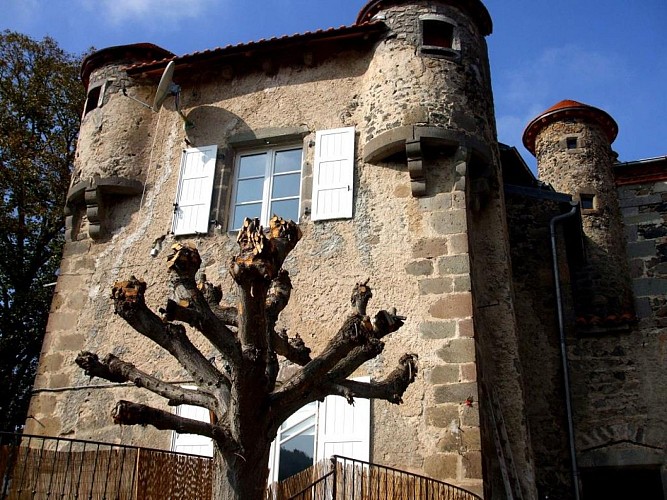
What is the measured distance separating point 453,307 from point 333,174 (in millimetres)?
2138

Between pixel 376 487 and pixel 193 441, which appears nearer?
pixel 376 487

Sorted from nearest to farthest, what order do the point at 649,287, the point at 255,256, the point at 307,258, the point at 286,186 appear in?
the point at 255,256 < the point at 307,258 < the point at 286,186 < the point at 649,287

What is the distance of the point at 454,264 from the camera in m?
7.50

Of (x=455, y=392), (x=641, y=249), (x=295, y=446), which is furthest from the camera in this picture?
(x=641, y=249)

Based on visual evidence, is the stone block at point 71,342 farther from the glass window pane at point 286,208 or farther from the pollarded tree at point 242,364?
the pollarded tree at point 242,364

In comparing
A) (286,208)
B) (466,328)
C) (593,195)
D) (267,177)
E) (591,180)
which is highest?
(591,180)

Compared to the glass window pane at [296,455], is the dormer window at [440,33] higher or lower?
higher

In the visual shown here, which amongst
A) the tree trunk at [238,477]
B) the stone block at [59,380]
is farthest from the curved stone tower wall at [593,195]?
the tree trunk at [238,477]

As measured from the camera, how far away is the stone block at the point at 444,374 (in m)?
6.95

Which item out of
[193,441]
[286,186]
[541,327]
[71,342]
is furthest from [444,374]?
[71,342]

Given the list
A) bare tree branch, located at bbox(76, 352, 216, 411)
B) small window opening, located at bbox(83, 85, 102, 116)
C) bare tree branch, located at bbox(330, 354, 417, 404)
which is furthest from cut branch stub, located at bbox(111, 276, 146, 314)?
small window opening, located at bbox(83, 85, 102, 116)

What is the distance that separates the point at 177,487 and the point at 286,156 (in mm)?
4343

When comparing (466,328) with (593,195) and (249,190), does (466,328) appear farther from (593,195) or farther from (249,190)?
(593,195)

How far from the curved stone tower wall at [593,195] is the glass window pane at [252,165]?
588cm
